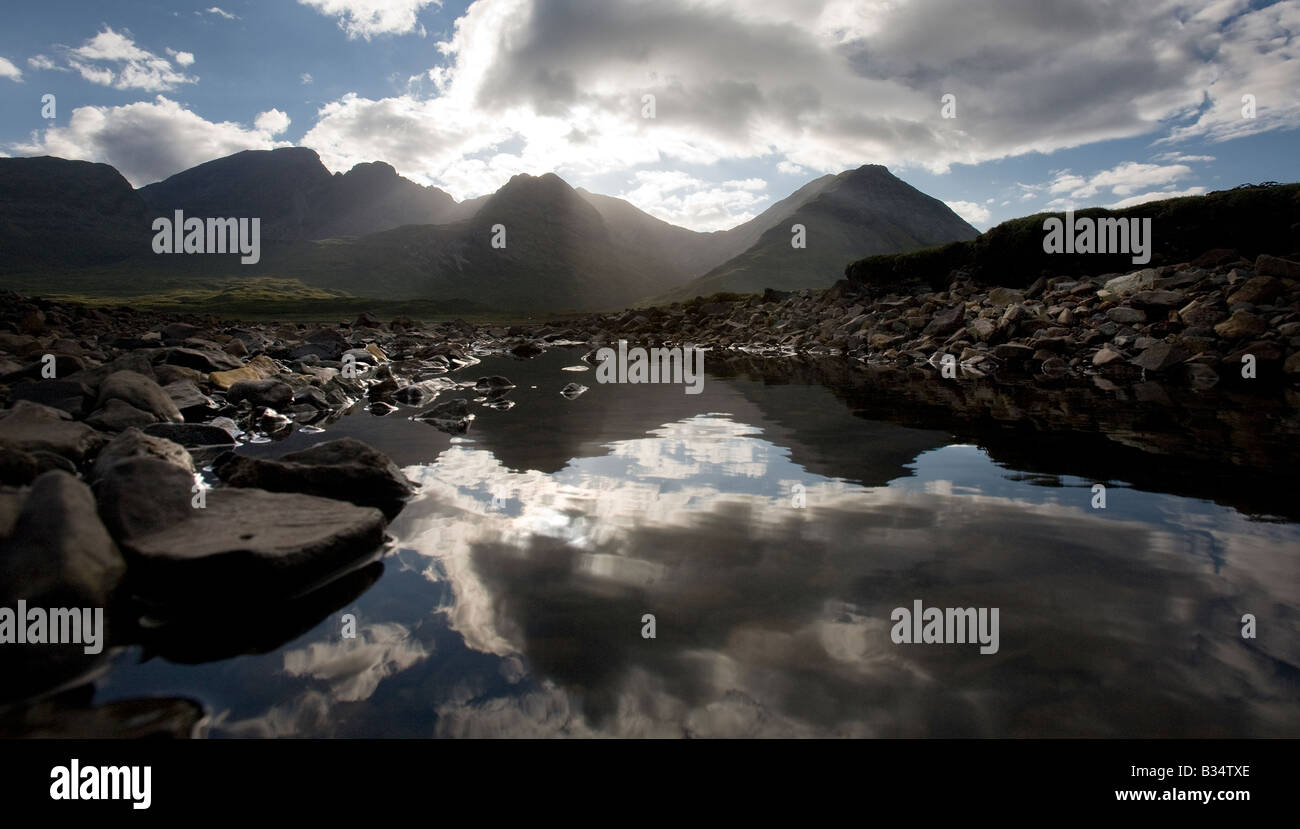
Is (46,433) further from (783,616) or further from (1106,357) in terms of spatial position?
(1106,357)

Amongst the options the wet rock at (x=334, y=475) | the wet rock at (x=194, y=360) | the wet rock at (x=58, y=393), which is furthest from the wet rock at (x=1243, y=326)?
the wet rock at (x=194, y=360)

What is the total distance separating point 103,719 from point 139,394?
7.62 m

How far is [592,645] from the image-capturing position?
3.09 meters

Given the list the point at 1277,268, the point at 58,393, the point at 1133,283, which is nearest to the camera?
the point at 58,393

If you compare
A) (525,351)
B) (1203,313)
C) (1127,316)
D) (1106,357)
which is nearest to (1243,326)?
(1203,313)

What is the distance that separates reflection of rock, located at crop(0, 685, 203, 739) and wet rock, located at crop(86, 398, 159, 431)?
5.91m

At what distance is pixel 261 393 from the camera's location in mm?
10977

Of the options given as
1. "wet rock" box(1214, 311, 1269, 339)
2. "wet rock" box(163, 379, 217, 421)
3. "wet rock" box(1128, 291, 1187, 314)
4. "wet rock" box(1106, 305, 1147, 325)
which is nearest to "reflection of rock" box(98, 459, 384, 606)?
"wet rock" box(163, 379, 217, 421)
